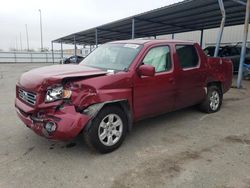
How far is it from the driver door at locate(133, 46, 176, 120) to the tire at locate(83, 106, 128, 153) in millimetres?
365

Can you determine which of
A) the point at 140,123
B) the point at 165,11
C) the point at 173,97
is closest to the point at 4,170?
the point at 140,123

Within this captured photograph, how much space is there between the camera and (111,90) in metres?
3.36

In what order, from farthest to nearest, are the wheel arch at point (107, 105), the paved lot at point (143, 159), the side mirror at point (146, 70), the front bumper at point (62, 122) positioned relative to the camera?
the side mirror at point (146, 70)
the wheel arch at point (107, 105)
the front bumper at point (62, 122)
the paved lot at point (143, 159)

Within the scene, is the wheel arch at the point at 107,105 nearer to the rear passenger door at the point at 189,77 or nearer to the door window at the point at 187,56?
the rear passenger door at the point at 189,77

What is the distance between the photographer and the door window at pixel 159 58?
402 cm

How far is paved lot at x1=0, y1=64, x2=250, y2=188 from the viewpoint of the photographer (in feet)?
8.93

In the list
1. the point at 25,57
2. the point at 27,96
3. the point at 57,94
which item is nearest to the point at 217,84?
the point at 57,94

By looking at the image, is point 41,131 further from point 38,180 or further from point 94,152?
point 94,152

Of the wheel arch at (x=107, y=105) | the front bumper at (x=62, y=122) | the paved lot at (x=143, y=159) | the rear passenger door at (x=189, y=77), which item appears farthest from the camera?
the rear passenger door at (x=189, y=77)

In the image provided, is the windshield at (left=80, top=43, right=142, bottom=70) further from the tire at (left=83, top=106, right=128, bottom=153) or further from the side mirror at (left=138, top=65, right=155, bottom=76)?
the tire at (left=83, top=106, right=128, bottom=153)

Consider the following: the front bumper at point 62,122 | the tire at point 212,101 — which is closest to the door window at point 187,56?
the tire at point 212,101

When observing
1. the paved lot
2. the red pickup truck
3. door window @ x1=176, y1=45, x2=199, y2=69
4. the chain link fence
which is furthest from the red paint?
the chain link fence

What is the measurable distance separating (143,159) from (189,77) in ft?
7.28

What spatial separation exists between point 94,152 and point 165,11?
31.9ft
